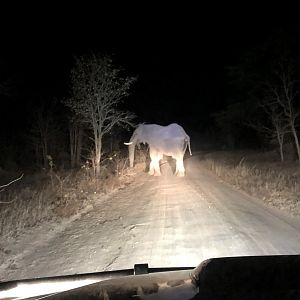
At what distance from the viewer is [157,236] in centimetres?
1002

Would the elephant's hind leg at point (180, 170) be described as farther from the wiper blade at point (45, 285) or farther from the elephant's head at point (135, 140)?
the wiper blade at point (45, 285)

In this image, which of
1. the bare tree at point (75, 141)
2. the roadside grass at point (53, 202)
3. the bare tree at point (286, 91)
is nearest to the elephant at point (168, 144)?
the roadside grass at point (53, 202)

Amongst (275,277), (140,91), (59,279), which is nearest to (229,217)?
(59,279)

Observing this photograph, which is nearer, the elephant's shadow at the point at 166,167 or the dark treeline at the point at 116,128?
the elephant's shadow at the point at 166,167

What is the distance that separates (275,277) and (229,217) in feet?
31.3

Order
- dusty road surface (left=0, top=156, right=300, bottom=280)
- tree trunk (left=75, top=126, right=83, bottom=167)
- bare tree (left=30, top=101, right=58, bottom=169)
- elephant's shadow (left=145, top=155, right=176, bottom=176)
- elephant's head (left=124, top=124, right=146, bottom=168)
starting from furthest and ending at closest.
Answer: tree trunk (left=75, top=126, right=83, bottom=167) → bare tree (left=30, top=101, right=58, bottom=169) → elephant's head (left=124, top=124, right=146, bottom=168) → elephant's shadow (left=145, top=155, right=176, bottom=176) → dusty road surface (left=0, top=156, right=300, bottom=280)

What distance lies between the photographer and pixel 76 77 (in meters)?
24.4

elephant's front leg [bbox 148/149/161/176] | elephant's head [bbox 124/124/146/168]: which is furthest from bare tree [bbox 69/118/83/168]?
elephant's front leg [bbox 148/149/161/176]

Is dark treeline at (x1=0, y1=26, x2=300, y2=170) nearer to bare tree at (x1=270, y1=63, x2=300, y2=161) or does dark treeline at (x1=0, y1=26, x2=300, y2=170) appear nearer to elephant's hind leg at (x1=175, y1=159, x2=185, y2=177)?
bare tree at (x1=270, y1=63, x2=300, y2=161)

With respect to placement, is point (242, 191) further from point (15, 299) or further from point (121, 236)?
point (15, 299)

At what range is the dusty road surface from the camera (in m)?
8.17

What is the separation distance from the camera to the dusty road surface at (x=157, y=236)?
8.17 metres

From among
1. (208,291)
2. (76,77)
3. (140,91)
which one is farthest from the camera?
(140,91)

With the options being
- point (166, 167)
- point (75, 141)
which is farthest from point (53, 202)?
point (75, 141)
